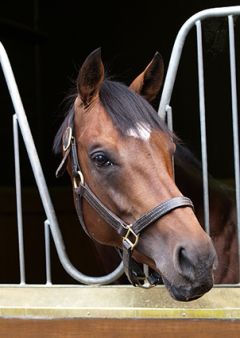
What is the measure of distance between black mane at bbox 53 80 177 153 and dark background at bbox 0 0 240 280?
107 inches

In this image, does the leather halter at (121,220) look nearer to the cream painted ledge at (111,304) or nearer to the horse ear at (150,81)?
the cream painted ledge at (111,304)

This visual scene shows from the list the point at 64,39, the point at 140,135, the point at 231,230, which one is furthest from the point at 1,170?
the point at 140,135

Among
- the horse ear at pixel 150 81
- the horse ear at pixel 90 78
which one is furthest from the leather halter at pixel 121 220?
the horse ear at pixel 150 81

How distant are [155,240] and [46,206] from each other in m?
0.44

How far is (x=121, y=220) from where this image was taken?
1232 mm

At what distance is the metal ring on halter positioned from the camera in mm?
1329

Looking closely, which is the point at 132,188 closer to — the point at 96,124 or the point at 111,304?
the point at 96,124

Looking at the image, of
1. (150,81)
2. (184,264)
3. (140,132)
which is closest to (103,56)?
(150,81)

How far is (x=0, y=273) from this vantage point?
3355mm

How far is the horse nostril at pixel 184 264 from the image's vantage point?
108 cm

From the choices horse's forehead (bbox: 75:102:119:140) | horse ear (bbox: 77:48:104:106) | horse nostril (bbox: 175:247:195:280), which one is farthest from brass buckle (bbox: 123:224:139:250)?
horse ear (bbox: 77:48:104:106)

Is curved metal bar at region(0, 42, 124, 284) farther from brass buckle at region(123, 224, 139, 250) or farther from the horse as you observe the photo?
brass buckle at region(123, 224, 139, 250)

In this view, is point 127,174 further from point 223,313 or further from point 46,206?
point 223,313

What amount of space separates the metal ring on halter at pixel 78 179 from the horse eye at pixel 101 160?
9cm
